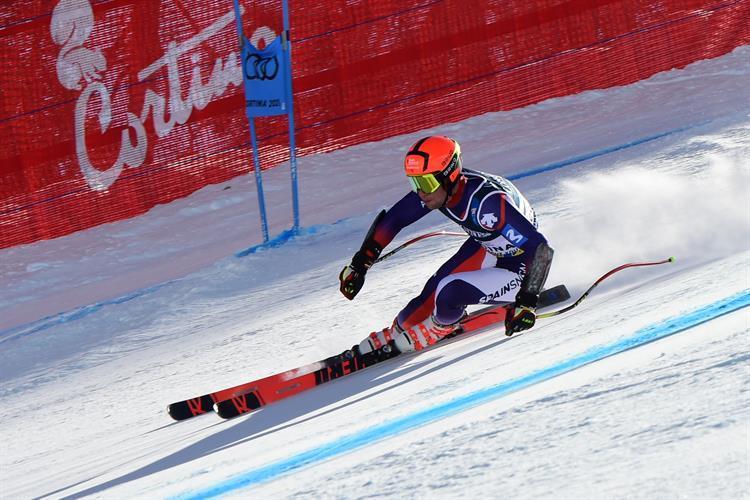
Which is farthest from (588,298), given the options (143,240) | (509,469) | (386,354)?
(143,240)

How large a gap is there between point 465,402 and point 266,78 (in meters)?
3.91

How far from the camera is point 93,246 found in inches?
319

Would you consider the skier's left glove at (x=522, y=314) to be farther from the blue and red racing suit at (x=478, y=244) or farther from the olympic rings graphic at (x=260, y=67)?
the olympic rings graphic at (x=260, y=67)

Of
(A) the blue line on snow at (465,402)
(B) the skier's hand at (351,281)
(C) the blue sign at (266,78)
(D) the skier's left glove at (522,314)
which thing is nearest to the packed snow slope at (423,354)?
(A) the blue line on snow at (465,402)

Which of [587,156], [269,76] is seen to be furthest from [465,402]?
[587,156]

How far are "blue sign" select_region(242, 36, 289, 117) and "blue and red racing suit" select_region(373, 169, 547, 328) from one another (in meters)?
2.14

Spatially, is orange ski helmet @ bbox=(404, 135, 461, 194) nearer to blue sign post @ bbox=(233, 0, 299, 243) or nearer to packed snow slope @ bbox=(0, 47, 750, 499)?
packed snow slope @ bbox=(0, 47, 750, 499)

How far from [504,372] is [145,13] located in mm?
5707

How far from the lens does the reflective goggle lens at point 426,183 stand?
434 centimetres

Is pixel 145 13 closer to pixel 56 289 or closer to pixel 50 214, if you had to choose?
pixel 50 214

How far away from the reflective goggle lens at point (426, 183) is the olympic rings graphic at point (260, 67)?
2659mm

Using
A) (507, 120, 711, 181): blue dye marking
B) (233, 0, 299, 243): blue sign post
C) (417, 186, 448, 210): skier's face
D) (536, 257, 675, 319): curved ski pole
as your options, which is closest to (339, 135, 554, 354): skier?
(417, 186, 448, 210): skier's face

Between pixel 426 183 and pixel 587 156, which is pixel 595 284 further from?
pixel 587 156

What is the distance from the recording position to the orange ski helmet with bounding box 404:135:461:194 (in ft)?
14.2
